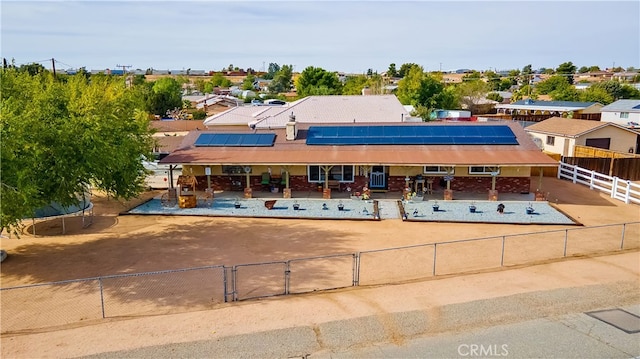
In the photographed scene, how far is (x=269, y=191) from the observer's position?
29.7 meters

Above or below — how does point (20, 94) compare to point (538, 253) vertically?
above

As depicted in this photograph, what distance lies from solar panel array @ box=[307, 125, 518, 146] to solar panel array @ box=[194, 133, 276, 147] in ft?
9.33

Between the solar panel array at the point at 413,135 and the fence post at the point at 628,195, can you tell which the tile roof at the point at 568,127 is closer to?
the solar panel array at the point at 413,135

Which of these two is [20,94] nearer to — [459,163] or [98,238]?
[98,238]

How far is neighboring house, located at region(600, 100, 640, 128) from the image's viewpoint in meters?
56.8

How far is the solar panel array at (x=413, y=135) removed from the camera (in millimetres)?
29609

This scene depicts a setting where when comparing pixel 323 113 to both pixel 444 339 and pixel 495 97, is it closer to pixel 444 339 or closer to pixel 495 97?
pixel 444 339

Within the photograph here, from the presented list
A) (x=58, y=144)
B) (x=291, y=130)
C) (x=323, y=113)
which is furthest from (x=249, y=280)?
(x=323, y=113)

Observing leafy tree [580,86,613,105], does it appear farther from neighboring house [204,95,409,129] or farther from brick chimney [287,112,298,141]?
brick chimney [287,112,298,141]

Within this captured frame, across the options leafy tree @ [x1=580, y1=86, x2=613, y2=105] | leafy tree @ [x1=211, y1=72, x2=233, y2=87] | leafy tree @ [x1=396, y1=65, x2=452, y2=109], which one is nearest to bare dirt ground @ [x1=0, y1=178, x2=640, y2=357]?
leafy tree @ [x1=396, y1=65, x2=452, y2=109]

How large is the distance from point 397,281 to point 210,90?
15154cm

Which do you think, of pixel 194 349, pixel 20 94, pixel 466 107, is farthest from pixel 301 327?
pixel 466 107

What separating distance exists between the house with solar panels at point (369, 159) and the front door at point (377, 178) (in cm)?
6

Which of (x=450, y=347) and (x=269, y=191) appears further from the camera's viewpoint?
(x=269, y=191)
